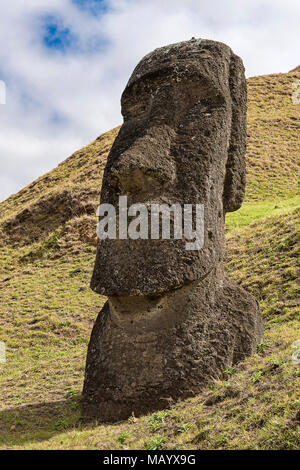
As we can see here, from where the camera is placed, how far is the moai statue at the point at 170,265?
5.16 meters

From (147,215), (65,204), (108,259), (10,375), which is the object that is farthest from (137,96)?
(65,204)

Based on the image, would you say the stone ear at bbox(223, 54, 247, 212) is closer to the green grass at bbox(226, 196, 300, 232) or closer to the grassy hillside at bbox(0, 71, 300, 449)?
the grassy hillside at bbox(0, 71, 300, 449)

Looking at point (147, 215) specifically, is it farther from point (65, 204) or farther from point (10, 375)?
point (65, 204)

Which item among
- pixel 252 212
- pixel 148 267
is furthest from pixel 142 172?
pixel 252 212

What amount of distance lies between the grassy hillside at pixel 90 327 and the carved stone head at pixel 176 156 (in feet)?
4.27

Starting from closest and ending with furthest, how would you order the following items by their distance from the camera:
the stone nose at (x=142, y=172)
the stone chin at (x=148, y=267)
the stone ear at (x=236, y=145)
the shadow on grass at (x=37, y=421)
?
the shadow on grass at (x=37, y=421)
the stone chin at (x=148, y=267)
the stone nose at (x=142, y=172)
the stone ear at (x=236, y=145)

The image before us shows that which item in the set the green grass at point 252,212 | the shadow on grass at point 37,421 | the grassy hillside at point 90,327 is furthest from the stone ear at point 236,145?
the green grass at point 252,212

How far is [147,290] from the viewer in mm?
5086

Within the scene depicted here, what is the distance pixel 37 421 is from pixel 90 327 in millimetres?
6473

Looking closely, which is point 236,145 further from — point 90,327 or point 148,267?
point 90,327

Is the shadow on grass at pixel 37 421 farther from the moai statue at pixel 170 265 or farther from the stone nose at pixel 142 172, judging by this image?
the stone nose at pixel 142 172

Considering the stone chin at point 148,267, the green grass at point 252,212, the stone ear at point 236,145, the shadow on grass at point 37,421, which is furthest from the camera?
the green grass at point 252,212

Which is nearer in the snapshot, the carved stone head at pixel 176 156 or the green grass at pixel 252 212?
the carved stone head at pixel 176 156

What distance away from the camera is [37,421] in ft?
18.3
